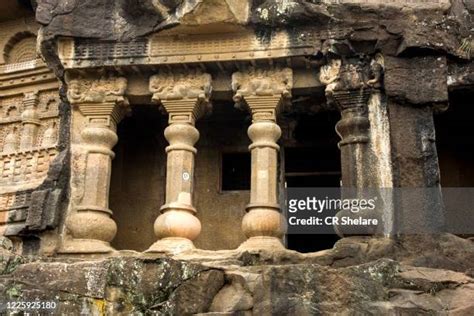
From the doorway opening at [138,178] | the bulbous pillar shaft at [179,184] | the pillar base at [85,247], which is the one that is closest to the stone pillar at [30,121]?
the doorway opening at [138,178]

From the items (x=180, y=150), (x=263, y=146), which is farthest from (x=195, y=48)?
(x=263, y=146)

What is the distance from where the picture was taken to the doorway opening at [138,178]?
9406 millimetres

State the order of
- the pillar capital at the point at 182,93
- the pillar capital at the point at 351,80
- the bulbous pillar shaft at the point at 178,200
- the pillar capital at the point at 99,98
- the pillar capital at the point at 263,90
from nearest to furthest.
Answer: the bulbous pillar shaft at the point at 178,200
the pillar capital at the point at 351,80
the pillar capital at the point at 263,90
the pillar capital at the point at 182,93
the pillar capital at the point at 99,98

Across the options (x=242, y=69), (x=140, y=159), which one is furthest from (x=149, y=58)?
(x=140, y=159)

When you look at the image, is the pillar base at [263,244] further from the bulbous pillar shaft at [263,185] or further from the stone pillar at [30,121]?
the stone pillar at [30,121]

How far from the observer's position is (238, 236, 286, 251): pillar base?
24.7ft

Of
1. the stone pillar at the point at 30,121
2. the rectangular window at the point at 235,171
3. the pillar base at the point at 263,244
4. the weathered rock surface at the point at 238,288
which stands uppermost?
the stone pillar at the point at 30,121

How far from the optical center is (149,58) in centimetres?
843

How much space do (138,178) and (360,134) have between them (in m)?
3.35

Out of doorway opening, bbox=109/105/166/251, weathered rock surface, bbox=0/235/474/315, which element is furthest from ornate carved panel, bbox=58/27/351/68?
weathered rock surface, bbox=0/235/474/315

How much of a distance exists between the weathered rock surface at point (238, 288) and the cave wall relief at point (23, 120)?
2714 mm

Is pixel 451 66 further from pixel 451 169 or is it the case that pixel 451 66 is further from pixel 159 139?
pixel 159 139

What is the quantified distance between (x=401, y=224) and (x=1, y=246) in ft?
14.9

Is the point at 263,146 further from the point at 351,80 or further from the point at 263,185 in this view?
the point at 351,80
